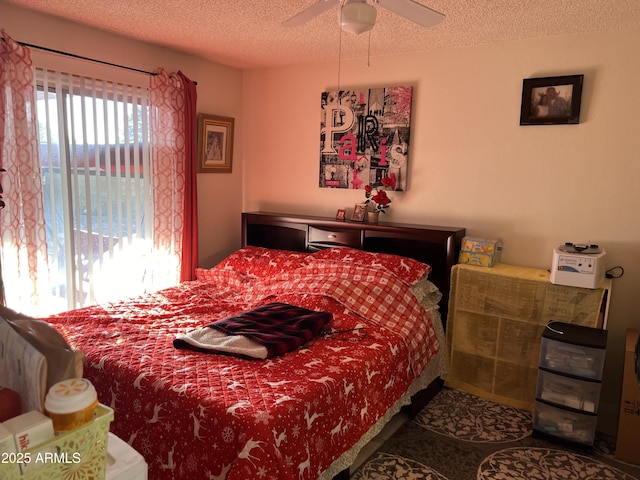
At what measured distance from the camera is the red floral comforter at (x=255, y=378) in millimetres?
1656

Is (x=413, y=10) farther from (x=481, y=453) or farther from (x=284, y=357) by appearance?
(x=481, y=453)

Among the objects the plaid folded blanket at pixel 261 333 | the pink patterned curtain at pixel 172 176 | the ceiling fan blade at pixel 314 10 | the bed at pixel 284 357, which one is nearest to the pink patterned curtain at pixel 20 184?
the bed at pixel 284 357

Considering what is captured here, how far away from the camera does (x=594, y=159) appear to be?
283cm

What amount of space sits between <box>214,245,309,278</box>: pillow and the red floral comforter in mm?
348

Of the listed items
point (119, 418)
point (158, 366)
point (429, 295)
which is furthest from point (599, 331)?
point (119, 418)

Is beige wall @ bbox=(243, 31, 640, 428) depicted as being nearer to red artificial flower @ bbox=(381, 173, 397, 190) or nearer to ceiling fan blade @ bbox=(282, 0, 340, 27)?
red artificial flower @ bbox=(381, 173, 397, 190)

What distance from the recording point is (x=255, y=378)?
1.91 metres

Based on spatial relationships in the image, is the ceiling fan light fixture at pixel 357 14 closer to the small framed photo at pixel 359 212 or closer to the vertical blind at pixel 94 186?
the small framed photo at pixel 359 212

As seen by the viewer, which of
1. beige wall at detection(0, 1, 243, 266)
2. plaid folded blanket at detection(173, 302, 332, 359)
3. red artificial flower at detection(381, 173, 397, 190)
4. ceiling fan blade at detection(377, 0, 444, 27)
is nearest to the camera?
ceiling fan blade at detection(377, 0, 444, 27)

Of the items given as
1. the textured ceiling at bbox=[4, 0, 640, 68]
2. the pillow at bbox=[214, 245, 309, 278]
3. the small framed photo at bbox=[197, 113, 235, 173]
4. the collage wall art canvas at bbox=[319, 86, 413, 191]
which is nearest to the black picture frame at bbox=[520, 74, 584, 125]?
the textured ceiling at bbox=[4, 0, 640, 68]

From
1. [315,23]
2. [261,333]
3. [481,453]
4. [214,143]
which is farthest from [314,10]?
[481,453]

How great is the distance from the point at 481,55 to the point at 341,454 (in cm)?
263

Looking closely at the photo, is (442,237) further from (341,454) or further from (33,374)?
(33,374)

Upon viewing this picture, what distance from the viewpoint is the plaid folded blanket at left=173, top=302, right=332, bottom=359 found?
6.98 ft
